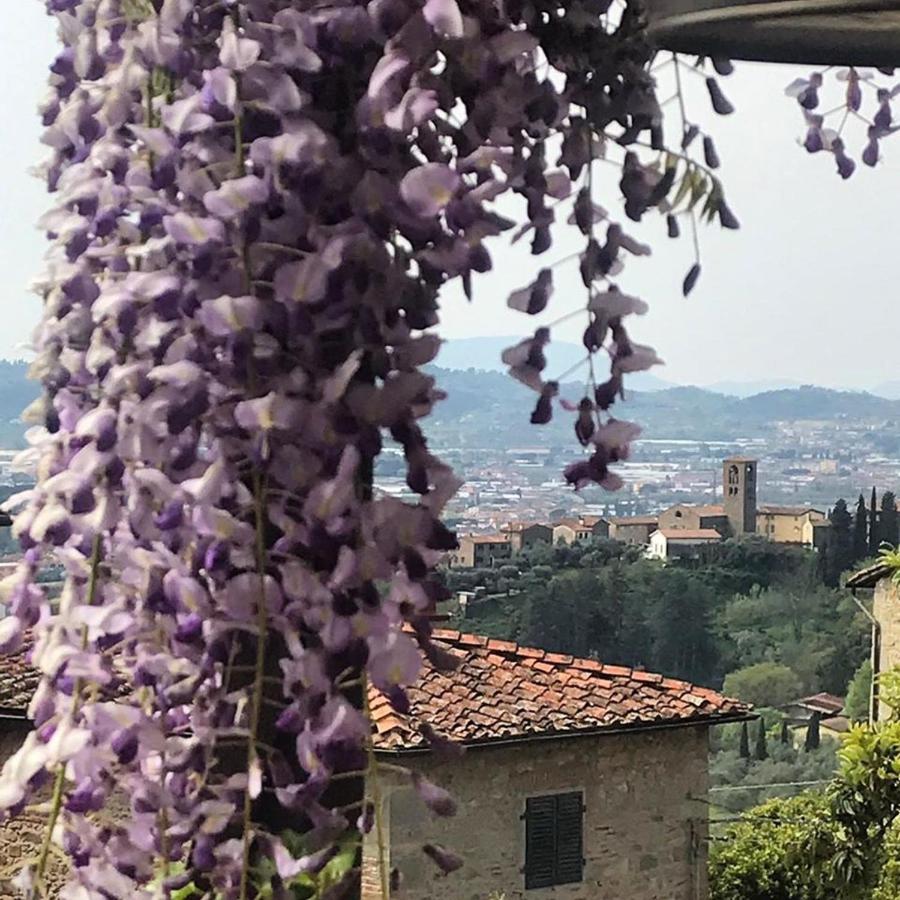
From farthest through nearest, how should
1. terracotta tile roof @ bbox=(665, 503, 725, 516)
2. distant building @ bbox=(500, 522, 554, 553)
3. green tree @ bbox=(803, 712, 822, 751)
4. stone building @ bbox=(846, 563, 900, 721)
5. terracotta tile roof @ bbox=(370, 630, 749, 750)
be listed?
terracotta tile roof @ bbox=(370, 630, 749, 750) → stone building @ bbox=(846, 563, 900, 721) → green tree @ bbox=(803, 712, 822, 751) → terracotta tile roof @ bbox=(665, 503, 725, 516) → distant building @ bbox=(500, 522, 554, 553)

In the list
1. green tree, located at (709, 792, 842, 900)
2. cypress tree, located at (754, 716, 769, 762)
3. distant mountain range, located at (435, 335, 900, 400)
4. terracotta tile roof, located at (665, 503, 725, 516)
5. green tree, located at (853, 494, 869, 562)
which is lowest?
green tree, located at (709, 792, 842, 900)

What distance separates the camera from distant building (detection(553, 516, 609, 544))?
201 cm

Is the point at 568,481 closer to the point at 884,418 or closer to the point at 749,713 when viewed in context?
the point at 884,418

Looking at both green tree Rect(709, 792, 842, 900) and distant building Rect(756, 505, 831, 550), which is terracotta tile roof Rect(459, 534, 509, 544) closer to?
distant building Rect(756, 505, 831, 550)

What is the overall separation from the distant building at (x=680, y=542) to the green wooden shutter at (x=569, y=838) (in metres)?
1.89

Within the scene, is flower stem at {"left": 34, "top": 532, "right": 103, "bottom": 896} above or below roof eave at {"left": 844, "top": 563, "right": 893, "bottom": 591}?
above

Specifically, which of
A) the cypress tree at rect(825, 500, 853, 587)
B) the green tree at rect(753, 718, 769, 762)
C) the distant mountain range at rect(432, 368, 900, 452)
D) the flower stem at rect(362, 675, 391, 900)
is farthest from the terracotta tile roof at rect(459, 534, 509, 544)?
the green tree at rect(753, 718, 769, 762)

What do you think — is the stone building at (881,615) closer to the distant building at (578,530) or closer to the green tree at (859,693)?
the green tree at (859,693)

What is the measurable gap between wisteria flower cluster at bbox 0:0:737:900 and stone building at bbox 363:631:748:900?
12.5ft

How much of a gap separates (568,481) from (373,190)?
20 centimetres

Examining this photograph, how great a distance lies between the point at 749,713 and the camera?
4.12 meters

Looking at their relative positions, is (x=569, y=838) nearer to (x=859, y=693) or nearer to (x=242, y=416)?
(x=859, y=693)

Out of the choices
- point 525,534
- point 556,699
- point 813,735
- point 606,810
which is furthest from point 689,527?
point 606,810

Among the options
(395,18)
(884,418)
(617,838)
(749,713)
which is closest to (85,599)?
(395,18)
